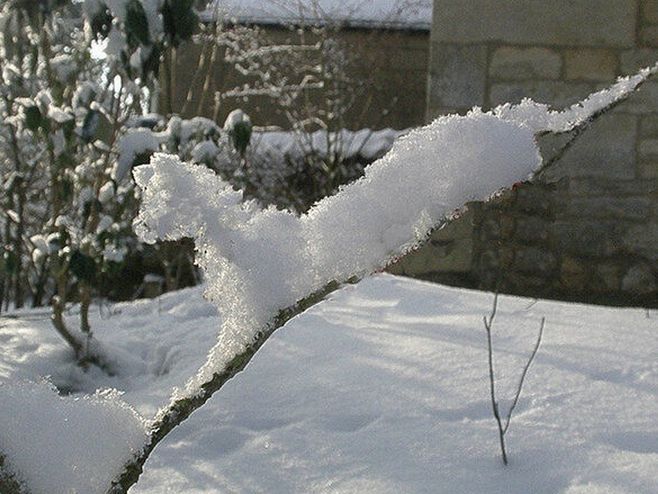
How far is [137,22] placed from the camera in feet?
9.77

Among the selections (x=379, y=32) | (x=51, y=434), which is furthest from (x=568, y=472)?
(x=379, y=32)

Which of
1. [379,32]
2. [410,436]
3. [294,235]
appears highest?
[379,32]

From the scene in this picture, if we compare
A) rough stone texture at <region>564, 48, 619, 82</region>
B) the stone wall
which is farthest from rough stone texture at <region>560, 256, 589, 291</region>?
rough stone texture at <region>564, 48, 619, 82</region>

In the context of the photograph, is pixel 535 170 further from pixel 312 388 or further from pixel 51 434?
pixel 312 388

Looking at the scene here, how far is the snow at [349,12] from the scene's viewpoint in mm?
7574

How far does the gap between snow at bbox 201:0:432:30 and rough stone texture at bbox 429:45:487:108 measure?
3.07 metres

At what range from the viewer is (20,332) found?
3.70m

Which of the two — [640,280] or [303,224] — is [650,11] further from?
[303,224]

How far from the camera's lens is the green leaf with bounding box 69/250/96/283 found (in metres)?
3.18

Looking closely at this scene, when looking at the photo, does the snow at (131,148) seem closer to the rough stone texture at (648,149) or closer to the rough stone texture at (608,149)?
the rough stone texture at (608,149)

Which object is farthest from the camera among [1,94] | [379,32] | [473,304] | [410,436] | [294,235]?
[379,32]

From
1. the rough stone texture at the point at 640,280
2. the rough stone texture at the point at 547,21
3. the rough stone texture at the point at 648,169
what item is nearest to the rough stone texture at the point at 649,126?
the rough stone texture at the point at 648,169

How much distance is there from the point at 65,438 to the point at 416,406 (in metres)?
1.11

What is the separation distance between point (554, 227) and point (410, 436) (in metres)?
2.70
